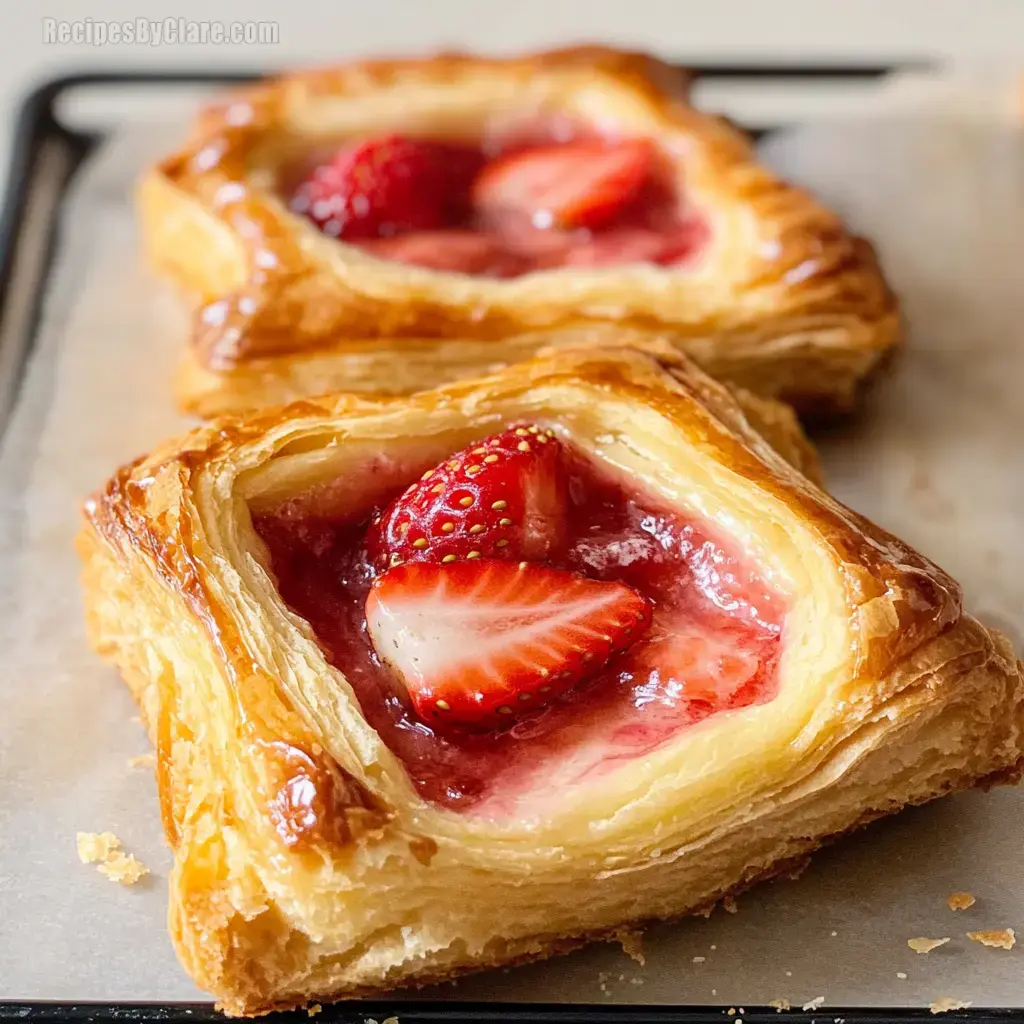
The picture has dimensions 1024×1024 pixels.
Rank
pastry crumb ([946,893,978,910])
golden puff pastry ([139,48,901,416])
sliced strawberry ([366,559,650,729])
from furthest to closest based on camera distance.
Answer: golden puff pastry ([139,48,901,416])
pastry crumb ([946,893,978,910])
sliced strawberry ([366,559,650,729])

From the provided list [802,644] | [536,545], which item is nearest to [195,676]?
[536,545]

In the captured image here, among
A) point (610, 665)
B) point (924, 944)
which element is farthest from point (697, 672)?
point (924, 944)

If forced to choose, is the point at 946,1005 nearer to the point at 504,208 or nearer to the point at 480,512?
the point at 480,512

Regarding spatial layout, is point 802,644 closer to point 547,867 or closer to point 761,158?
point 547,867

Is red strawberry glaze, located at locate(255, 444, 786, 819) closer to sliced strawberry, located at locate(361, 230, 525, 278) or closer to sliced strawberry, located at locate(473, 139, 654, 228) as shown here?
sliced strawberry, located at locate(361, 230, 525, 278)

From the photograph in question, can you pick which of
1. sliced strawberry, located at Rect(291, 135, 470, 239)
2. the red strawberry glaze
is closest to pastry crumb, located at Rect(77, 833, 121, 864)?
the red strawberry glaze

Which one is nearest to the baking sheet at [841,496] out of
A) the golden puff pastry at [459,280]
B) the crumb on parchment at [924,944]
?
the crumb on parchment at [924,944]
